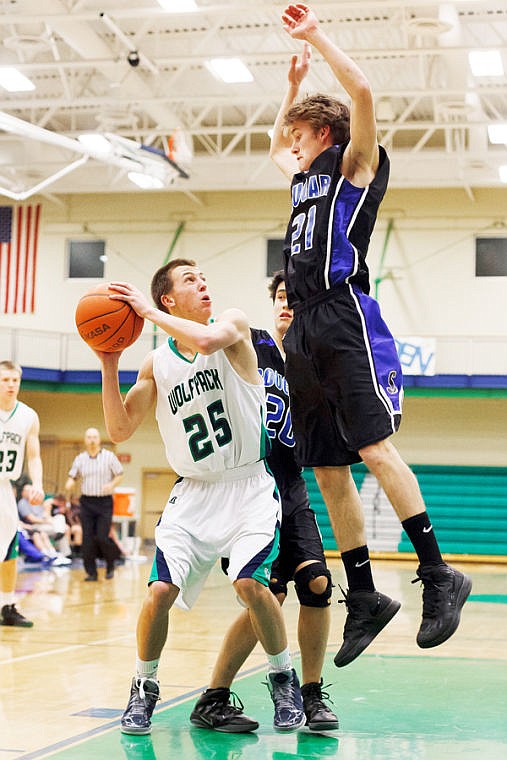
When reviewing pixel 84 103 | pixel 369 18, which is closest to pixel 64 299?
pixel 84 103

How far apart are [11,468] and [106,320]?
501 cm

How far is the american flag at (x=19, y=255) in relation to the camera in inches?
982

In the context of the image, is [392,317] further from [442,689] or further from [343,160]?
[343,160]

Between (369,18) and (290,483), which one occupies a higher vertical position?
(369,18)

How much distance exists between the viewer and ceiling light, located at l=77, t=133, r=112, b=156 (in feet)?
55.5

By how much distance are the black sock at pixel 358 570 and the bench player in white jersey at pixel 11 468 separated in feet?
16.3

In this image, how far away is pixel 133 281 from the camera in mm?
24469

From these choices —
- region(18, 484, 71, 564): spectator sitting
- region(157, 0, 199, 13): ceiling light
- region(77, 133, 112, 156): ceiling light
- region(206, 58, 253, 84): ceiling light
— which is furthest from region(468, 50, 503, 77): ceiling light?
region(18, 484, 71, 564): spectator sitting

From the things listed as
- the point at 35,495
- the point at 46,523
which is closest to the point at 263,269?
the point at 46,523

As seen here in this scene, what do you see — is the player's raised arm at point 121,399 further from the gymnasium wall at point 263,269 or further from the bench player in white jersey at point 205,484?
the gymnasium wall at point 263,269

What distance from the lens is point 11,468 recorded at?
9.27 metres

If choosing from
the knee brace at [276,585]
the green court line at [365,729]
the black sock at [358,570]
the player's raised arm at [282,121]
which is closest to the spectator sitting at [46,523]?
the green court line at [365,729]

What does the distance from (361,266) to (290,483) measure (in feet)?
5.30

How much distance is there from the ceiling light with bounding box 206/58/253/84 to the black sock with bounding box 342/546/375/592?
45.1ft
